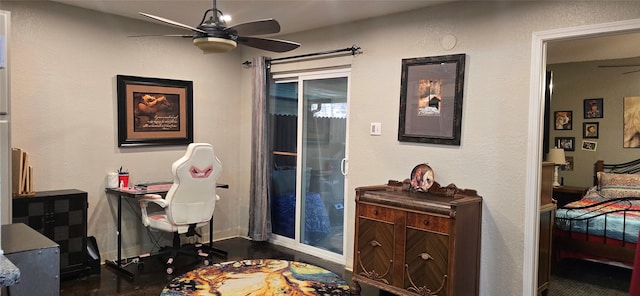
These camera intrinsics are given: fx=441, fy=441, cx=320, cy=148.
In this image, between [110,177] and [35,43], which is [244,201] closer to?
[110,177]

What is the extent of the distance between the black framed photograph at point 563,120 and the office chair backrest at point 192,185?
16.3 feet

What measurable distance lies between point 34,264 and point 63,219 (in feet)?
7.91

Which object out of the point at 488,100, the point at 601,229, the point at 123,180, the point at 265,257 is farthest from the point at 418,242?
the point at 123,180

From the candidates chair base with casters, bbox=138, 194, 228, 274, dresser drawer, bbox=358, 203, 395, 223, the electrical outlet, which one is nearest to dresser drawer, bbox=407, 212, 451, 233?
dresser drawer, bbox=358, 203, 395, 223

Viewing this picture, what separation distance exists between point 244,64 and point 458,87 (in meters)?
2.90

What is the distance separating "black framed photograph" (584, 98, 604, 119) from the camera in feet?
19.7

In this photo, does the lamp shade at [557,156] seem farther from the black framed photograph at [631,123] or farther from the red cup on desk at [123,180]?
the red cup on desk at [123,180]

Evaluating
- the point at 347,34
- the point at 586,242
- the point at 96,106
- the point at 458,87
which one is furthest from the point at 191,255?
the point at 586,242

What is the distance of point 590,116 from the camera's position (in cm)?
610

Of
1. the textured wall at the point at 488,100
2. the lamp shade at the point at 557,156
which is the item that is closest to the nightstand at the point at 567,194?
the lamp shade at the point at 557,156

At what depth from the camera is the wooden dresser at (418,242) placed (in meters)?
3.16

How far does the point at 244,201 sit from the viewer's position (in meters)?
5.69

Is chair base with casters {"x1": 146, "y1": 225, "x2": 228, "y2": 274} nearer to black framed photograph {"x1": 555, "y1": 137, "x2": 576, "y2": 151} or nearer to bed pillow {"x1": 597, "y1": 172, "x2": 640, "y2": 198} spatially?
bed pillow {"x1": 597, "y1": 172, "x2": 640, "y2": 198}

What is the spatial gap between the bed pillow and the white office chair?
4.66 m
